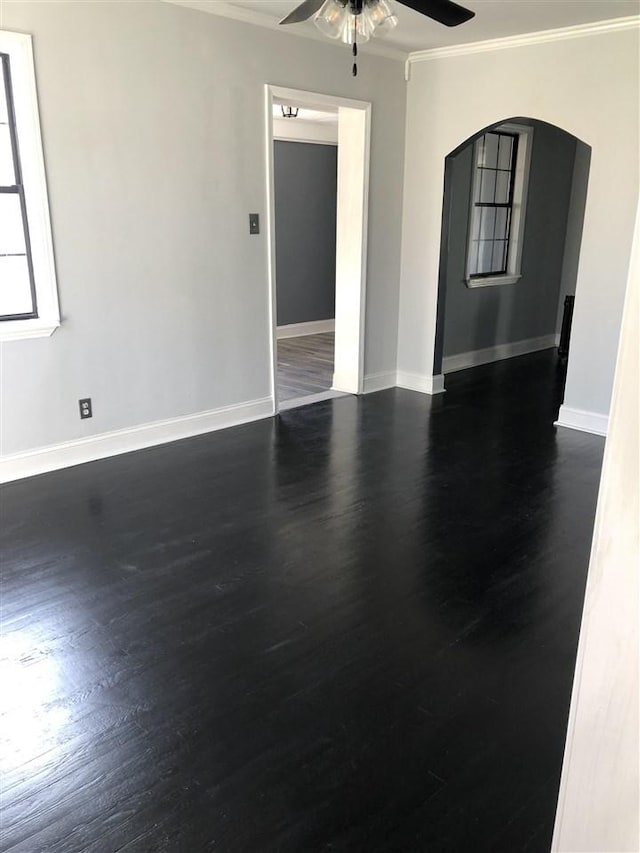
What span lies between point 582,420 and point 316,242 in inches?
180

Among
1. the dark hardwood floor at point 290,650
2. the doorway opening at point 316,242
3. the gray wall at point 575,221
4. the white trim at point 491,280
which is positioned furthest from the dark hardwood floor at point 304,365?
the gray wall at point 575,221

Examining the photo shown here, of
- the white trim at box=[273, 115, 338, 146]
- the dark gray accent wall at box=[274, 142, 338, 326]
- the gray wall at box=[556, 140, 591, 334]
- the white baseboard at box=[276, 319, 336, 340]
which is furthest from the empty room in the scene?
the white trim at box=[273, 115, 338, 146]

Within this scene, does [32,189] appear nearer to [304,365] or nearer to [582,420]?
[304,365]

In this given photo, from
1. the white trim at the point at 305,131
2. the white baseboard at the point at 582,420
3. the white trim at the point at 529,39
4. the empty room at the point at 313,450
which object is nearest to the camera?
the empty room at the point at 313,450

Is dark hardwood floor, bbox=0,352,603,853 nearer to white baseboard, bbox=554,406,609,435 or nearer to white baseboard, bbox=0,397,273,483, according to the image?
white baseboard, bbox=0,397,273,483

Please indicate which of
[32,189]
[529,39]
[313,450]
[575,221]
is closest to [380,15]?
[32,189]

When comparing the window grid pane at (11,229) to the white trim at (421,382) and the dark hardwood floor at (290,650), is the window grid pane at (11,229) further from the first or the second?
the white trim at (421,382)

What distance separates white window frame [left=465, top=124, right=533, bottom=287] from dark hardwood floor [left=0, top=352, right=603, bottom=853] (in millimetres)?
2868

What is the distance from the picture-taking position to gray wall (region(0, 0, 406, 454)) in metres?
3.62

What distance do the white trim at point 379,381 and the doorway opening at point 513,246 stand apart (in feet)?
1.41

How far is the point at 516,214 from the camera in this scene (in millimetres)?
6785

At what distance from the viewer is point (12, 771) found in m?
1.83

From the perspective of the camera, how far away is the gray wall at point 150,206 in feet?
11.9

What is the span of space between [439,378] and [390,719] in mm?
4078
